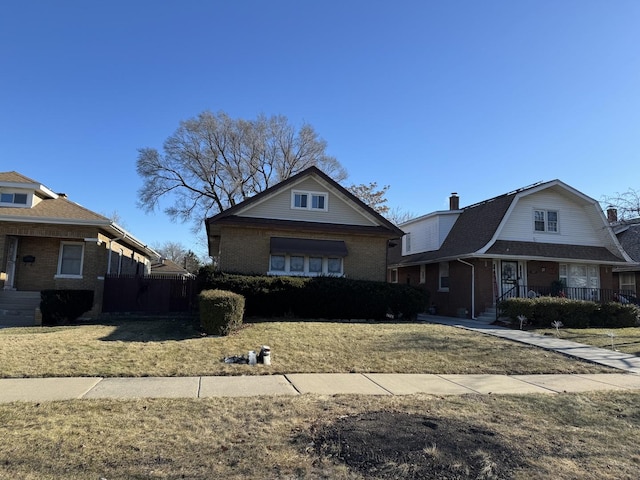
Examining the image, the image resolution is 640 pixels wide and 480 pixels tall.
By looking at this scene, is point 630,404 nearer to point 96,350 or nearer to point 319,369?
point 319,369

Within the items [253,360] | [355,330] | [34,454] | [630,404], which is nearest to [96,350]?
[253,360]

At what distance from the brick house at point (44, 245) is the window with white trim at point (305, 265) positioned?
643 cm

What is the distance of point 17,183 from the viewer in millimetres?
17078

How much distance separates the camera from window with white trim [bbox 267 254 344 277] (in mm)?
18672

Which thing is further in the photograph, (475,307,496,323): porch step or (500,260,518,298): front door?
(500,260,518,298): front door

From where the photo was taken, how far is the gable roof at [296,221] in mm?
18069

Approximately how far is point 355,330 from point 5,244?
42.4ft

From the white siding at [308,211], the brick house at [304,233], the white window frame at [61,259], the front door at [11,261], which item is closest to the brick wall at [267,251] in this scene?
the brick house at [304,233]

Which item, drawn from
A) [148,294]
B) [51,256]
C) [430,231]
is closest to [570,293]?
[430,231]

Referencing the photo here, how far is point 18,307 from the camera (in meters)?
15.7

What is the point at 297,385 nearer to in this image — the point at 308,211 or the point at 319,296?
the point at 319,296

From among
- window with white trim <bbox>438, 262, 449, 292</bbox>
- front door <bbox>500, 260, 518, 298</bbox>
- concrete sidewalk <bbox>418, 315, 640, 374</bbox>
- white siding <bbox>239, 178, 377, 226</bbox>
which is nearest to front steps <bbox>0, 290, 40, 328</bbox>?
white siding <bbox>239, 178, 377, 226</bbox>

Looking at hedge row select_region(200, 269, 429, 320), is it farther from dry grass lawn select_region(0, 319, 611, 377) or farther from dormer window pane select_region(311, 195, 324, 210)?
dormer window pane select_region(311, 195, 324, 210)

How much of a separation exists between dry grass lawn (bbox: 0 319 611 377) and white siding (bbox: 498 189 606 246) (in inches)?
382
